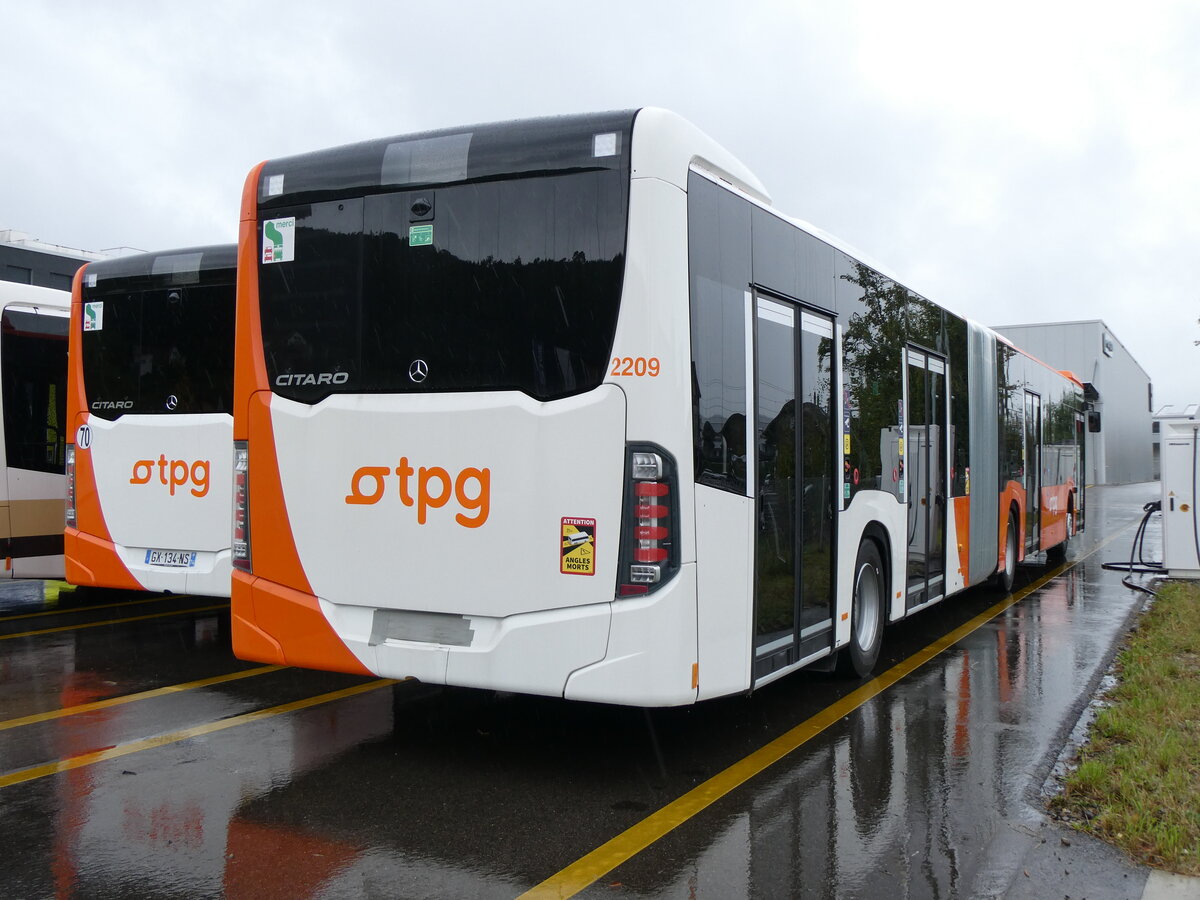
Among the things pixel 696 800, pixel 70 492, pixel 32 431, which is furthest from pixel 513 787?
pixel 32 431

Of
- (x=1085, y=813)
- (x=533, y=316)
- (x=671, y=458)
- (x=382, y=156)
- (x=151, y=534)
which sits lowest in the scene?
(x=1085, y=813)

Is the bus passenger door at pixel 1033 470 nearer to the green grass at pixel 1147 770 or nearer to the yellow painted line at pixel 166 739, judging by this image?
the green grass at pixel 1147 770

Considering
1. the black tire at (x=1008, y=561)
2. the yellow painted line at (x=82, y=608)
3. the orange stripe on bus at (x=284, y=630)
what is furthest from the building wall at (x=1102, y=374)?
the orange stripe on bus at (x=284, y=630)

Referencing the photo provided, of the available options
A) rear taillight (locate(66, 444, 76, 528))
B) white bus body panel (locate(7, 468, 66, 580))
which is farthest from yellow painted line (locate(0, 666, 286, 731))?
white bus body panel (locate(7, 468, 66, 580))

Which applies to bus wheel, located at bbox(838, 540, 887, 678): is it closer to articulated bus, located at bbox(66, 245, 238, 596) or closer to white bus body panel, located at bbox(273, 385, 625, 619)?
white bus body panel, located at bbox(273, 385, 625, 619)

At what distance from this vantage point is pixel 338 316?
18.5ft

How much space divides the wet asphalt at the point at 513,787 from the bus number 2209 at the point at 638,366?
6.69 feet

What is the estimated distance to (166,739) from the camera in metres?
6.01

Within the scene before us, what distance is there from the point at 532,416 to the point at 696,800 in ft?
6.58

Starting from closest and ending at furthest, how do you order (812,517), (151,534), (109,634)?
1. (812,517)
2. (151,534)
3. (109,634)

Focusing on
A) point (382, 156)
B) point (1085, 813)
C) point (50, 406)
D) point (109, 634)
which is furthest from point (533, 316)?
point (50, 406)

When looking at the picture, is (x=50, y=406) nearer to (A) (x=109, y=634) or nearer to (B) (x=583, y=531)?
(A) (x=109, y=634)

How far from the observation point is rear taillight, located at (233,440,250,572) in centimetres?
589

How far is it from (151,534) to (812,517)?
546 centimetres
